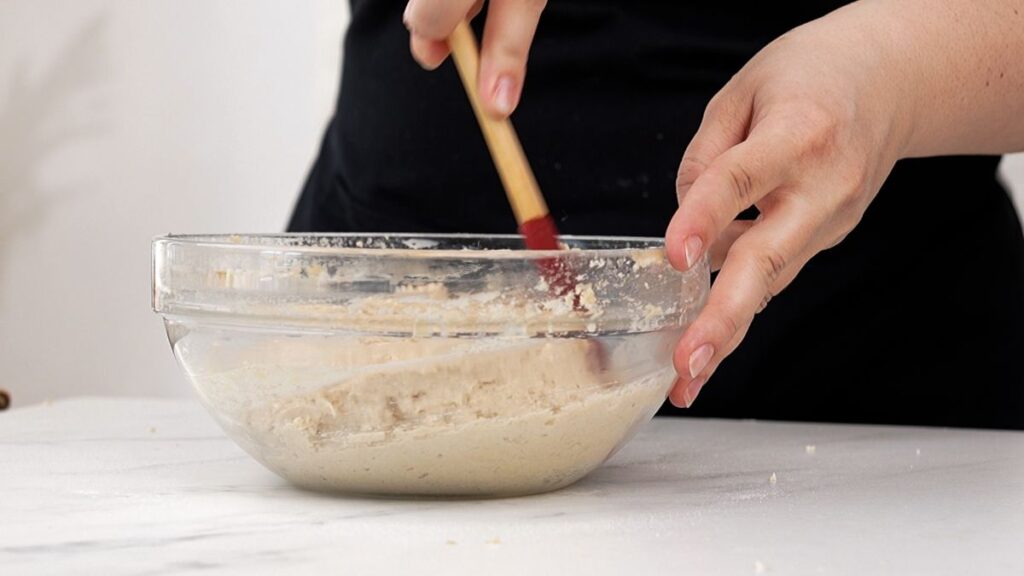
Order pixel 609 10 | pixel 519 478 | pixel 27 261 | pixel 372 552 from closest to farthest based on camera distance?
1. pixel 372 552
2. pixel 519 478
3. pixel 609 10
4. pixel 27 261

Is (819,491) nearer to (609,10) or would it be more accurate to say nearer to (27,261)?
(609,10)

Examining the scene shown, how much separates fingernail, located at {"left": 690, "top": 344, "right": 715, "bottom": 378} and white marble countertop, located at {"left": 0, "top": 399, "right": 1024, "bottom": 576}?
66 millimetres

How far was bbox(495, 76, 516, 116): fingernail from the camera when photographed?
61 centimetres

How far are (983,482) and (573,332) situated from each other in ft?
0.85

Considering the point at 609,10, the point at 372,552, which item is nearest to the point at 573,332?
the point at 372,552

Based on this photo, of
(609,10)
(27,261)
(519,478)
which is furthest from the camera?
(27,261)

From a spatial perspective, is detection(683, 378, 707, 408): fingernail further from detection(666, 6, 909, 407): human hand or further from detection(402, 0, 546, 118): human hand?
detection(402, 0, 546, 118): human hand

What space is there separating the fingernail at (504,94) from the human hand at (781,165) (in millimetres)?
97

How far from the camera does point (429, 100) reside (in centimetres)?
105

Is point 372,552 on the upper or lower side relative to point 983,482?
upper

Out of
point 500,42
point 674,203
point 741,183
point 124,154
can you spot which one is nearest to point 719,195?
point 741,183

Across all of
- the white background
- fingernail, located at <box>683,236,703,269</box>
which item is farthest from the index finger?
the white background

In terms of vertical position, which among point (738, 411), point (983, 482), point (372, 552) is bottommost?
point (738, 411)

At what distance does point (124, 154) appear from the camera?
2.38 meters
